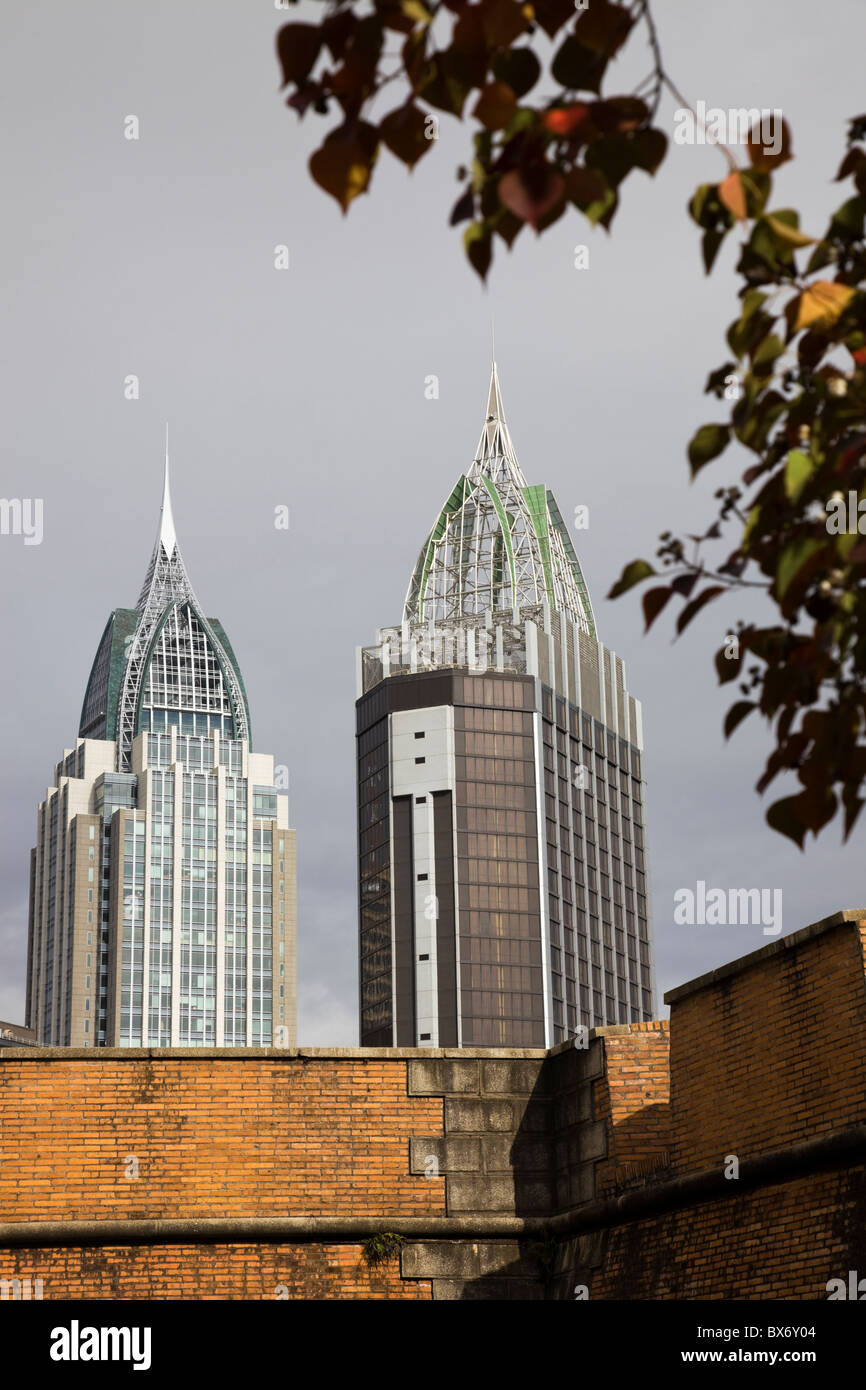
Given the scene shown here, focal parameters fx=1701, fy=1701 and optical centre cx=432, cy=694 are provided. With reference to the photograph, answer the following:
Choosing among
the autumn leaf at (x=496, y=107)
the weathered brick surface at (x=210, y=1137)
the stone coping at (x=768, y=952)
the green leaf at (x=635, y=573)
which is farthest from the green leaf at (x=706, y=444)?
the weathered brick surface at (x=210, y=1137)

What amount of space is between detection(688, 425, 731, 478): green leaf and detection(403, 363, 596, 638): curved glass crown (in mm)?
123462

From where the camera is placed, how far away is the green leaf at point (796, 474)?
4008mm

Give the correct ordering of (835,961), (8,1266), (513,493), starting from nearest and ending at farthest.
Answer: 1. (835,961)
2. (8,1266)
3. (513,493)

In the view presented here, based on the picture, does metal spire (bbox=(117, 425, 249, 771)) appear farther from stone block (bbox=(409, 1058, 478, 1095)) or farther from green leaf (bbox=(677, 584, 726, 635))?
green leaf (bbox=(677, 584, 726, 635))

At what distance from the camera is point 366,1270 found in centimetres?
1648

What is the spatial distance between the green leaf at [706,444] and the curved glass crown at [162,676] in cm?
16556

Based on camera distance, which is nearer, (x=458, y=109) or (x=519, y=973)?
(x=458, y=109)

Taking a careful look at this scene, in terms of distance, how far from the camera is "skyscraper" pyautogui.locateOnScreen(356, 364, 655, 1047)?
119 metres

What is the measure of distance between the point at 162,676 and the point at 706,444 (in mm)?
170647

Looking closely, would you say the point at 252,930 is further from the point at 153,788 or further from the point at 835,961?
the point at 835,961

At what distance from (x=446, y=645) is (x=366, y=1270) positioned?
361ft

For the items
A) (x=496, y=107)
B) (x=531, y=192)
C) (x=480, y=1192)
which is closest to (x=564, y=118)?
(x=496, y=107)

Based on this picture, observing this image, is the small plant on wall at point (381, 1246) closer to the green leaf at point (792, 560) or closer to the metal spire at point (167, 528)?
the green leaf at point (792, 560)

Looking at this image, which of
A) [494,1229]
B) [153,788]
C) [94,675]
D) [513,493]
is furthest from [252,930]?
[494,1229]
